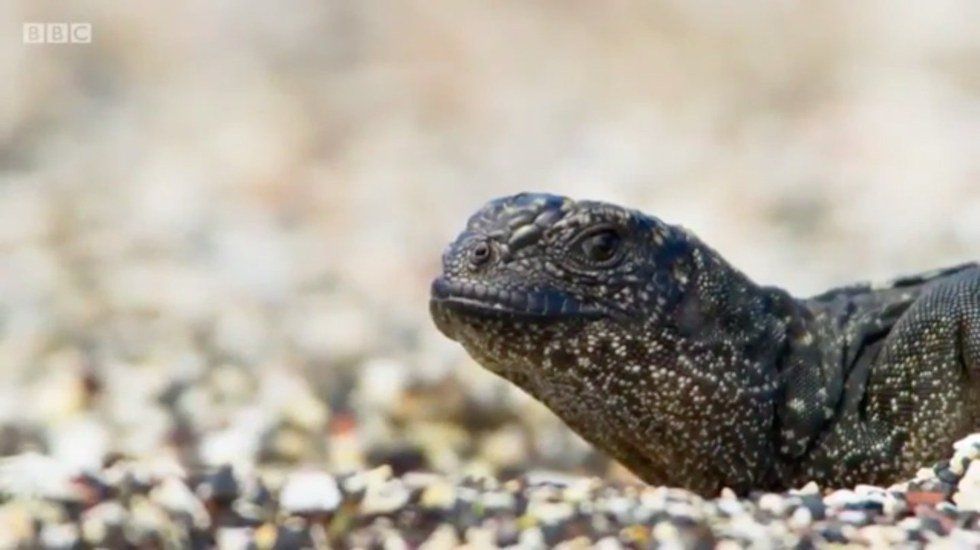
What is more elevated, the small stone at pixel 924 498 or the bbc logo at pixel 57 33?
the bbc logo at pixel 57 33

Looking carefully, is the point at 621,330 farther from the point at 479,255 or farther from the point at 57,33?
the point at 57,33

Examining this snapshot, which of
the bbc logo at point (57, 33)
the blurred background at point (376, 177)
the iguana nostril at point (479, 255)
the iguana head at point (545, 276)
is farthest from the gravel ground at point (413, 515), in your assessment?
the bbc logo at point (57, 33)

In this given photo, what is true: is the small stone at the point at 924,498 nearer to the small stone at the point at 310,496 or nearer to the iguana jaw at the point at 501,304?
the iguana jaw at the point at 501,304

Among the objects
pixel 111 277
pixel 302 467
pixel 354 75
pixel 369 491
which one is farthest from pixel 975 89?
pixel 369 491

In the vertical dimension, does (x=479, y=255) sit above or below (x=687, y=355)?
above

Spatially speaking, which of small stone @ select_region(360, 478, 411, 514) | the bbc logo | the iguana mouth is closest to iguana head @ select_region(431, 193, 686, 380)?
the iguana mouth

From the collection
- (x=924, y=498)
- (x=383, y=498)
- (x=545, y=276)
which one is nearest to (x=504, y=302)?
(x=545, y=276)
